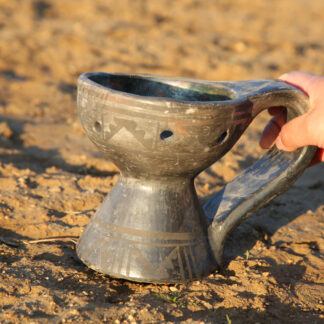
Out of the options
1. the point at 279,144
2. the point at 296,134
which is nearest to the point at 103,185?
the point at 279,144

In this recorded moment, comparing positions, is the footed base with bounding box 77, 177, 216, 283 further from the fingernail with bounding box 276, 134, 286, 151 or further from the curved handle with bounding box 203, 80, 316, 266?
the fingernail with bounding box 276, 134, 286, 151

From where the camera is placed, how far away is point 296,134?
2152 millimetres

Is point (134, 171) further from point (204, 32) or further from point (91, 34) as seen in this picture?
point (204, 32)

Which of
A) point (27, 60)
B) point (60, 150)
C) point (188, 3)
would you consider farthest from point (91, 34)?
point (60, 150)

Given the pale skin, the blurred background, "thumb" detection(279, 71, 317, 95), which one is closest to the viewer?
the pale skin

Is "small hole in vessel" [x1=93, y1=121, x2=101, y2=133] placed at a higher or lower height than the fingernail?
higher

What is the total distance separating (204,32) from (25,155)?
14.8 ft

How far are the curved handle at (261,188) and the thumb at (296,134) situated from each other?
48mm

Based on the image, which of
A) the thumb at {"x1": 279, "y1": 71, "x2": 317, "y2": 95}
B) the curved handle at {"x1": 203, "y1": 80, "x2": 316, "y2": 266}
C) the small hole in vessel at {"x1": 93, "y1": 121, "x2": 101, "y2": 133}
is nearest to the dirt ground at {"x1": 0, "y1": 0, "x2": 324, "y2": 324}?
the curved handle at {"x1": 203, "y1": 80, "x2": 316, "y2": 266}

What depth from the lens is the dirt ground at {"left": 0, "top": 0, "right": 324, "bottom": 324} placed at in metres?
1.93

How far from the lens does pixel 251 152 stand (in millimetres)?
3834

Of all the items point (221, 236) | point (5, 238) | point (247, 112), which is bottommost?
point (5, 238)

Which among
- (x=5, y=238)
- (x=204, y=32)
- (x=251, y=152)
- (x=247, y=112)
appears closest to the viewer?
(x=247, y=112)

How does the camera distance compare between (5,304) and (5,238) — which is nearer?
(5,304)
